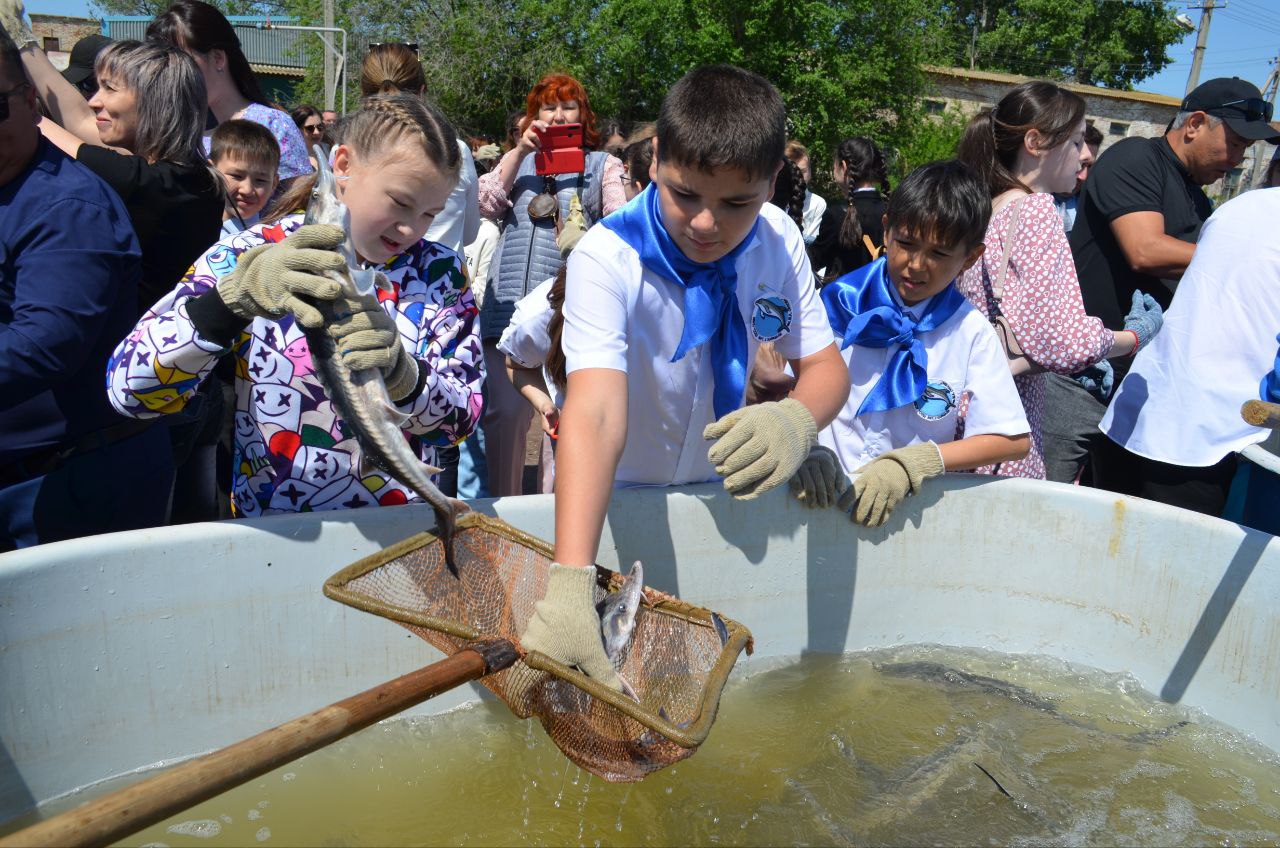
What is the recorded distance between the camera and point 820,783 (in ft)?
7.66

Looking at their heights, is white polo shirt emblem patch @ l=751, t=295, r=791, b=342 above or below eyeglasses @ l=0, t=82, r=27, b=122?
below

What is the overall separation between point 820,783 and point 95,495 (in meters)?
1.81

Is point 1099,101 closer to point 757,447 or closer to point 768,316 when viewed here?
point 768,316

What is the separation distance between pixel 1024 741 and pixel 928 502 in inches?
27.2

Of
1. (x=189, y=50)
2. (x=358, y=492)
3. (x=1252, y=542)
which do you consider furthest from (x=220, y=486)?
(x=1252, y=542)

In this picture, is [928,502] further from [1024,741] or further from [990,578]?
[1024,741]

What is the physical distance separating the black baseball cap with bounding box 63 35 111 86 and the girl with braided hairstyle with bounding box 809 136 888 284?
12.8 feet

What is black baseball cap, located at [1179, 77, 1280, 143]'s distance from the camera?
3745mm

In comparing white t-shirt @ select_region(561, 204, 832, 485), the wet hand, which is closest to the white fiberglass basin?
white t-shirt @ select_region(561, 204, 832, 485)

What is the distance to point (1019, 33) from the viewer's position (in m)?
51.3

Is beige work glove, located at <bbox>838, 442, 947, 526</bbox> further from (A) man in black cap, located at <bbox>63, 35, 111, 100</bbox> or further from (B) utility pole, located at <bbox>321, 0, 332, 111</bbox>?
(B) utility pole, located at <bbox>321, 0, 332, 111</bbox>

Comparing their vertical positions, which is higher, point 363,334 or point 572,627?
point 363,334

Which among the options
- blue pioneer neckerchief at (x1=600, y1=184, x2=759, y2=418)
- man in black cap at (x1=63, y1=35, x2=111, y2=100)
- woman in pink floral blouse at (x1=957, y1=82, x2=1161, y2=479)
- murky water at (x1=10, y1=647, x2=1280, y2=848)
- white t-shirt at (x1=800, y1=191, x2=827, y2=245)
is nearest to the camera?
murky water at (x1=10, y1=647, x2=1280, y2=848)

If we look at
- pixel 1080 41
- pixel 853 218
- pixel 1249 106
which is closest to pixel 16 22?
pixel 853 218
